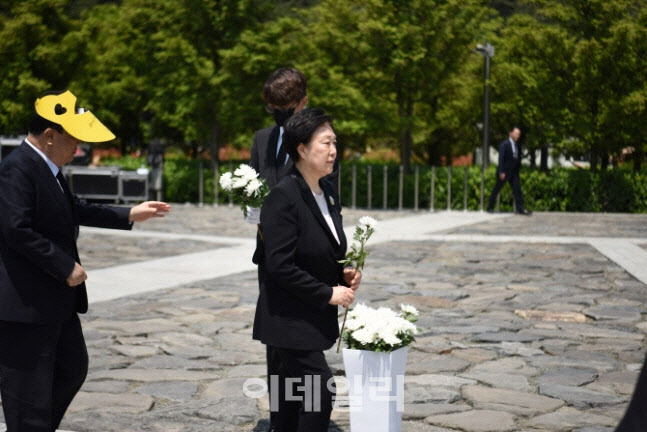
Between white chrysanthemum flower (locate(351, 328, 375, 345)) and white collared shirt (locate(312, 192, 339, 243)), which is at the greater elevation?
white collared shirt (locate(312, 192, 339, 243))

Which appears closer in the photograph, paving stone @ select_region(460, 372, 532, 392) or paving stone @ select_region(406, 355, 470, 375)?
paving stone @ select_region(460, 372, 532, 392)

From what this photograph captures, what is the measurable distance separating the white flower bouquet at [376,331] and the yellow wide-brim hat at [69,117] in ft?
4.31

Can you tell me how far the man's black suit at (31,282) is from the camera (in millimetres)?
3627

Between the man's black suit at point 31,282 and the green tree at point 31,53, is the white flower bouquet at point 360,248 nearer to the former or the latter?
the man's black suit at point 31,282

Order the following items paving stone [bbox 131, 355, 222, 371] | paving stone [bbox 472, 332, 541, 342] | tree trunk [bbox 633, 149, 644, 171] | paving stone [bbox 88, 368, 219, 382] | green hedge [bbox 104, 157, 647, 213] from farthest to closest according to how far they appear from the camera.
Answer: tree trunk [bbox 633, 149, 644, 171], green hedge [bbox 104, 157, 647, 213], paving stone [bbox 472, 332, 541, 342], paving stone [bbox 131, 355, 222, 371], paving stone [bbox 88, 368, 219, 382]

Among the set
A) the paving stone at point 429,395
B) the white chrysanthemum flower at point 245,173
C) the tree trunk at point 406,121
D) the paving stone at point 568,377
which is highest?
the tree trunk at point 406,121

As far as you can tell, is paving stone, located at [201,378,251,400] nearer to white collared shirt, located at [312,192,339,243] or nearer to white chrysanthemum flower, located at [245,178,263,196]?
white chrysanthemum flower, located at [245,178,263,196]

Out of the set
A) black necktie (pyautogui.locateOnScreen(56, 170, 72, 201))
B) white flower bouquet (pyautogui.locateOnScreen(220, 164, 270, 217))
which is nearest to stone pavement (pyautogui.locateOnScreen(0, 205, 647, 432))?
white flower bouquet (pyautogui.locateOnScreen(220, 164, 270, 217))

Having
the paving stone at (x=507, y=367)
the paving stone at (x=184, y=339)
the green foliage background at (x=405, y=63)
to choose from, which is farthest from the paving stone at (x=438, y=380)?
the green foliage background at (x=405, y=63)

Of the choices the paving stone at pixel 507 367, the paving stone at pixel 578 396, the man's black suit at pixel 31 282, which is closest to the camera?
the man's black suit at pixel 31 282

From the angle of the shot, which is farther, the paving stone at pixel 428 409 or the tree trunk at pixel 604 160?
the tree trunk at pixel 604 160

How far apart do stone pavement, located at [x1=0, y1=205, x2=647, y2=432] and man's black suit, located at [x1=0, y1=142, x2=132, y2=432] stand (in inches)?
51.0

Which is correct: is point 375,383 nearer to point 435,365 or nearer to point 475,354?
point 435,365

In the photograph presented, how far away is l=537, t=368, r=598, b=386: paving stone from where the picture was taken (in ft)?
19.4
